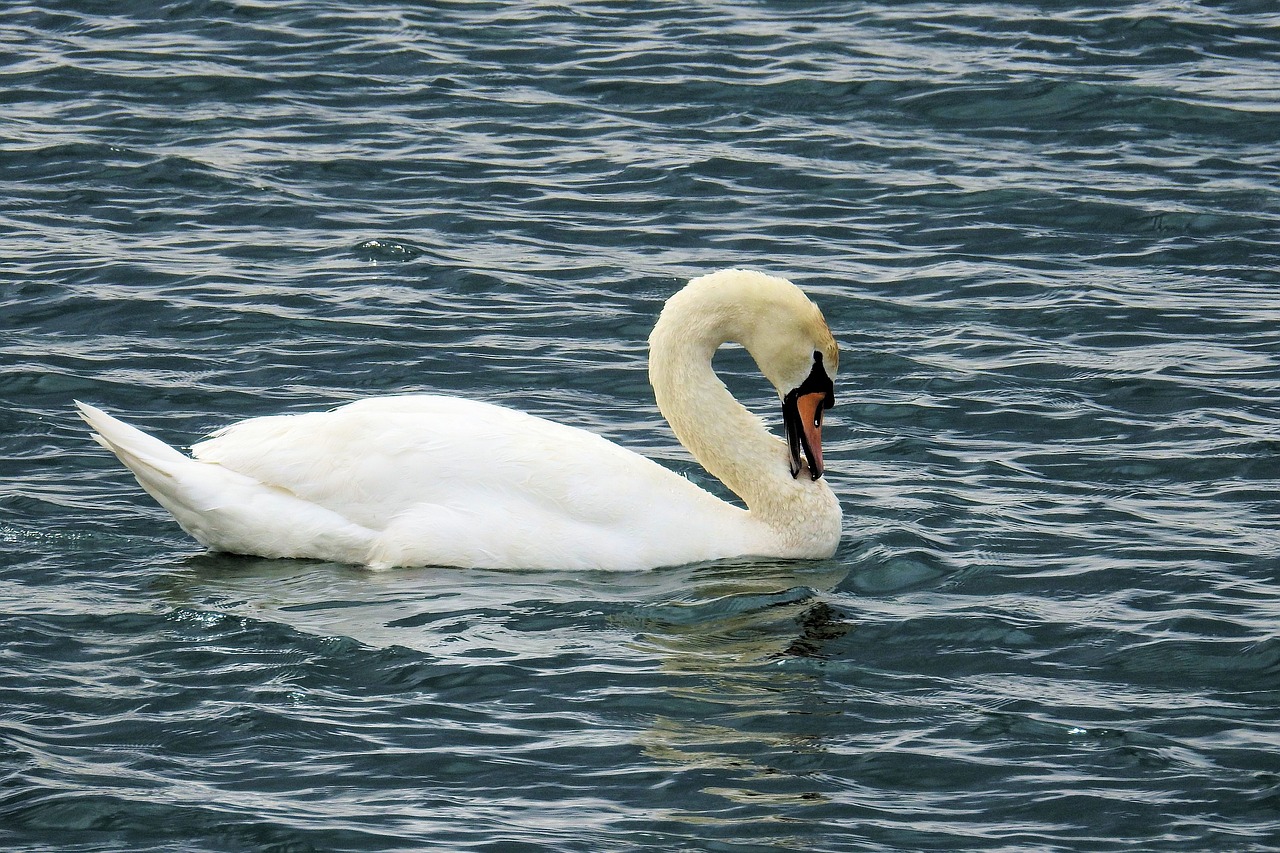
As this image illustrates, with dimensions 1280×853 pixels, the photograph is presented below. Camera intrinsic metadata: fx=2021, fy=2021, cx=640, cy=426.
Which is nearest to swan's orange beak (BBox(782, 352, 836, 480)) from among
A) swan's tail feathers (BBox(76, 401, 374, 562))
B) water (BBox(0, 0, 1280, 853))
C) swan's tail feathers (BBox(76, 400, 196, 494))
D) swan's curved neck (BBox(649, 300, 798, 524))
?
swan's curved neck (BBox(649, 300, 798, 524))

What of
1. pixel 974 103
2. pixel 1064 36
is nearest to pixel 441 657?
pixel 974 103

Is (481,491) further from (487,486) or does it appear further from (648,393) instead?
(648,393)

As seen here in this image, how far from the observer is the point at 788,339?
9.30 metres

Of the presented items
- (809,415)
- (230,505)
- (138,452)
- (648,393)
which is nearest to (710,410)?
(809,415)

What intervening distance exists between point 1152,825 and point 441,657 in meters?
2.76

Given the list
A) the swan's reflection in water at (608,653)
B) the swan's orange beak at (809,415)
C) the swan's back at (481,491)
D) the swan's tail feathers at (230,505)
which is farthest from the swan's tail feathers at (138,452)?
the swan's orange beak at (809,415)

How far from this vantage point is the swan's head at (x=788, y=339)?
30.5 ft

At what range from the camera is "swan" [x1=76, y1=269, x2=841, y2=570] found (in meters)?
8.95

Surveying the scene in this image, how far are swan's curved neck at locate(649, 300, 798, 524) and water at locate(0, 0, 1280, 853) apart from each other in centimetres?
52

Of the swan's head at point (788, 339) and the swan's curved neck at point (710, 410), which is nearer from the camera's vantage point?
the swan's head at point (788, 339)

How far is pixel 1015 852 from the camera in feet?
21.1

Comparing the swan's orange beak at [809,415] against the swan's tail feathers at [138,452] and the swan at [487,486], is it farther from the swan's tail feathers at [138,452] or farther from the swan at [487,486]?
the swan's tail feathers at [138,452]

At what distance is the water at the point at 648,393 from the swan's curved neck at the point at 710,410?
52cm

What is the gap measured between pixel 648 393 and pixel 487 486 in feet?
8.24
